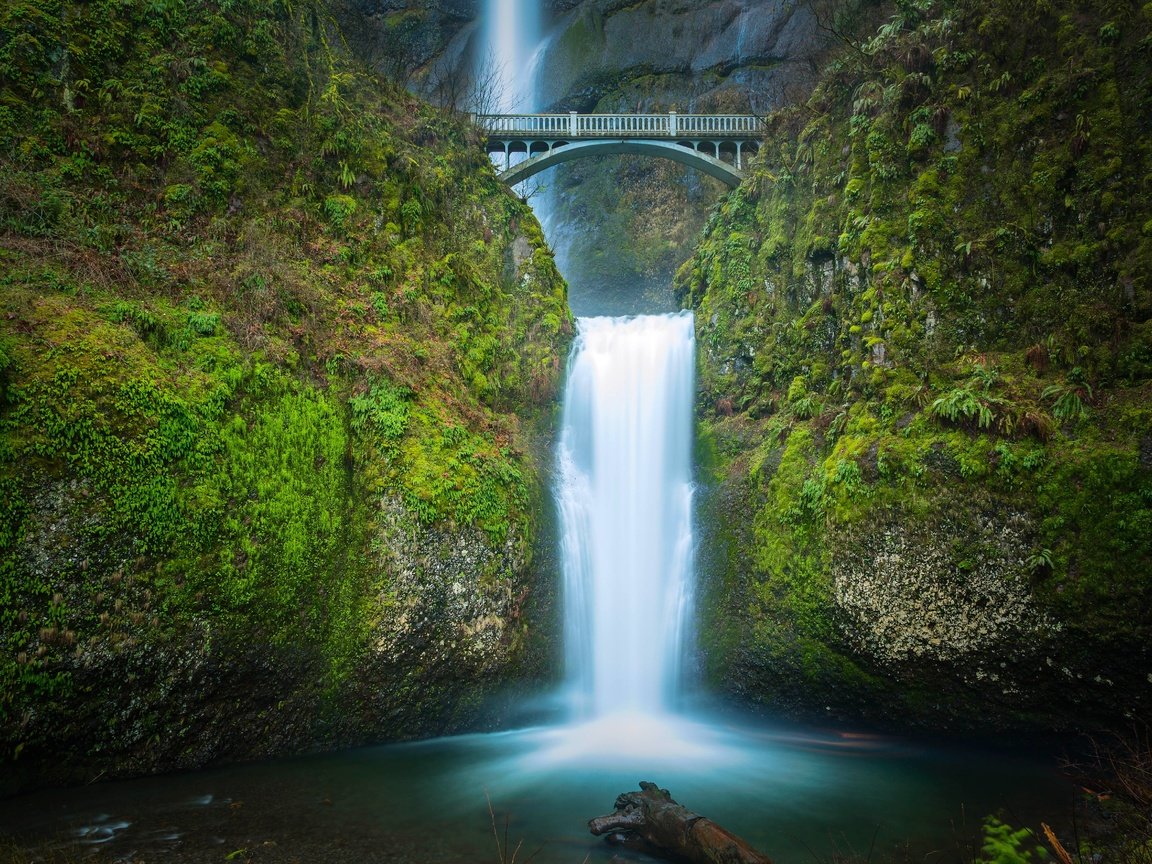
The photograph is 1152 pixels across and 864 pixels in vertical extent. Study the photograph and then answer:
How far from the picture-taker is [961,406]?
31.2ft

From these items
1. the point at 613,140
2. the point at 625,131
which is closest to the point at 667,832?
the point at 613,140

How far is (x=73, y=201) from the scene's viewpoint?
949 cm

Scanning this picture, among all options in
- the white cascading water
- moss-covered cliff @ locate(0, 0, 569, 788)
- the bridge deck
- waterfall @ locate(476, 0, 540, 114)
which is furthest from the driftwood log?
waterfall @ locate(476, 0, 540, 114)

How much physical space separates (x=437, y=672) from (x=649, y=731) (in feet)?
12.0

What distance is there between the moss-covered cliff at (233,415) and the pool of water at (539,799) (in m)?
0.73

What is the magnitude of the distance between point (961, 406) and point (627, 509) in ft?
20.2

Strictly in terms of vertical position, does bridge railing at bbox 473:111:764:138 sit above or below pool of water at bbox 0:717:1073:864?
above

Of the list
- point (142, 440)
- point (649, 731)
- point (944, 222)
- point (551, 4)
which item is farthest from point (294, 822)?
point (551, 4)

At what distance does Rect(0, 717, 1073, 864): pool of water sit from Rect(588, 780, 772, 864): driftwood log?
22 cm

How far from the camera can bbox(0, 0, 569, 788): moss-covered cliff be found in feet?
22.9

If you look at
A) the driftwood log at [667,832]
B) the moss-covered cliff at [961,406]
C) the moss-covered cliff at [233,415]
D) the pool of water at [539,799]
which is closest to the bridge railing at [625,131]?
the moss-covered cliff at [961,406]

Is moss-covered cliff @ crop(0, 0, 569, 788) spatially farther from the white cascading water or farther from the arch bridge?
the arch bridge

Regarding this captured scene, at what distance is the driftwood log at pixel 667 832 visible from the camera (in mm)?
5637

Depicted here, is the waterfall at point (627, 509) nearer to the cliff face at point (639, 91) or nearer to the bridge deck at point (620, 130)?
the bridge deck at point (620, 130)
